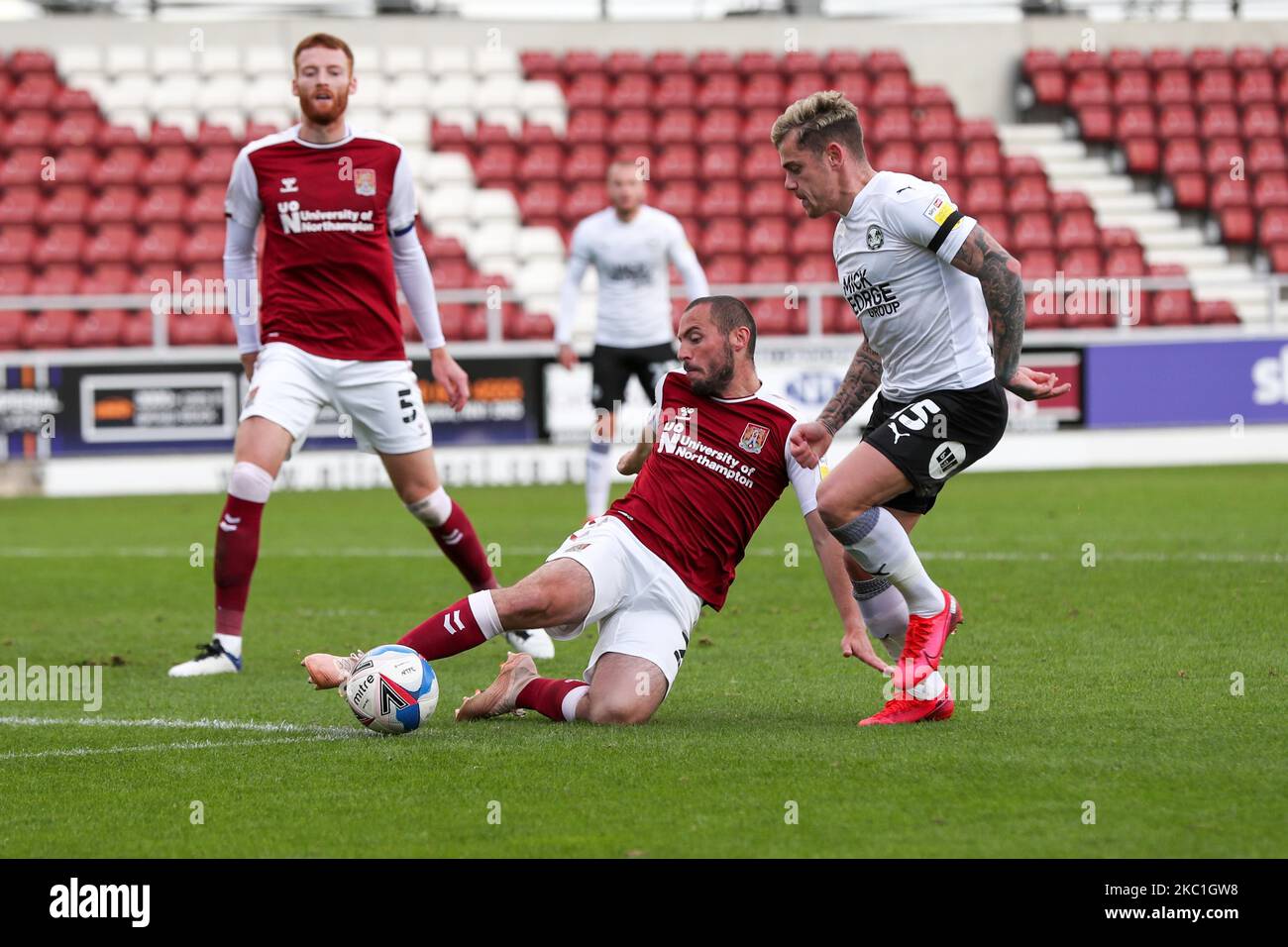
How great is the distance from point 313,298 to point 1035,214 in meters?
18.5

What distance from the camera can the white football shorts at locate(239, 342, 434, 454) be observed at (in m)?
7.55

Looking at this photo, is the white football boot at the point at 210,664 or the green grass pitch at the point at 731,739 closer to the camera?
the green grass pitch at the point at 731,739

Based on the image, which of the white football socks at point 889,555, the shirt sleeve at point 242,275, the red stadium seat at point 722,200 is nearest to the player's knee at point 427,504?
the shirt sleeve at point 242,275

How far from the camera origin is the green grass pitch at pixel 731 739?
422 cm

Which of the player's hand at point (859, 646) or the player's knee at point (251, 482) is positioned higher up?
the player's knee at point (251, 482)

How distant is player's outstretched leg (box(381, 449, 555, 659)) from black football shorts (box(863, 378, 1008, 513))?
2.28 m

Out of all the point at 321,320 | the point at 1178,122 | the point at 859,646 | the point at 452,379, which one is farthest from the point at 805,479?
the point at 1178,122

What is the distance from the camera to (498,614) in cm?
567

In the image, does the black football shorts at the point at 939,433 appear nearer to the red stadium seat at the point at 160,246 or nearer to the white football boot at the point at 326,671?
the white football boot at the point at 326,671

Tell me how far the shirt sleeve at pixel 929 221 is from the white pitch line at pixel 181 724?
93.6 inches

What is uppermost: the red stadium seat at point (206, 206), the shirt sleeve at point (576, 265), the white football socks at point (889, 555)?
the red stadium seat at point (206, 206)

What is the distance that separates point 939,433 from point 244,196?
3421 mm

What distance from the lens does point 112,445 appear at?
18438mm
